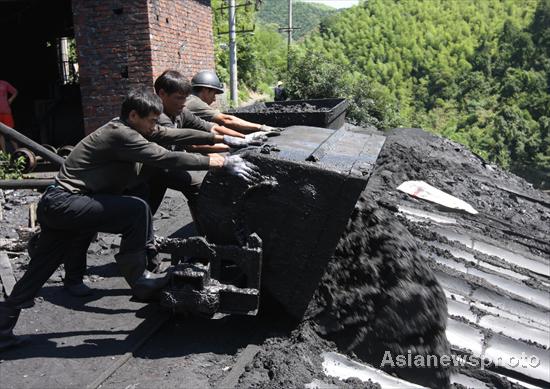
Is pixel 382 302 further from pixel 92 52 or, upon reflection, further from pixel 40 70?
pixel 40 70

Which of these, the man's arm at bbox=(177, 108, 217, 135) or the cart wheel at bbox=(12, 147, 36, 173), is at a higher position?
the man's arm at bbox=(177, 108, 217, 135)

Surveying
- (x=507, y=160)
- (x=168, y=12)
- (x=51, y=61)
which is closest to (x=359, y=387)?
(x=168, y=12)

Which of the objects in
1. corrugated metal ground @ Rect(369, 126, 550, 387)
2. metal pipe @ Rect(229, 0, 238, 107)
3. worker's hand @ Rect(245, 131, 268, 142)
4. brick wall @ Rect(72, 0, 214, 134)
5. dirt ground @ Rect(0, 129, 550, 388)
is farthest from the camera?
metal pipe @ Rect(229, 0, 238, 107)

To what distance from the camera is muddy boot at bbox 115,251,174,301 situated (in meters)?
3.64

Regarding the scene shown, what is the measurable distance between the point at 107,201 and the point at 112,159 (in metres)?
0.32

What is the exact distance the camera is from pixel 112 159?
→ 371 centimetres

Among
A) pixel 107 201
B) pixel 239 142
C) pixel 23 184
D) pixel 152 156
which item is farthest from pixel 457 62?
pixel 107 201

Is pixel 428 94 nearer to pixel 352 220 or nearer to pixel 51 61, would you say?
pixel 51 61

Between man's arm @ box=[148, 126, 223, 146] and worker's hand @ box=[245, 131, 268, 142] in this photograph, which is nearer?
man's arm @ box=[148, 126, 223, 146]

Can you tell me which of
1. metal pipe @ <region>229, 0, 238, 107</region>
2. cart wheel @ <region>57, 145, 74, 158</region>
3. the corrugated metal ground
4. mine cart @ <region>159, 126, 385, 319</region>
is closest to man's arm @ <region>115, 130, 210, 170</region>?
mine cart @ <region>159, 126, 385, 319</region>

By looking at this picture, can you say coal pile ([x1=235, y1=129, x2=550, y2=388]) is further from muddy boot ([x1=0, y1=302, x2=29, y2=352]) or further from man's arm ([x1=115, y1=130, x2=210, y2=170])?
muddy boot ([x1=0, y1=302, x2=29, y2=352])

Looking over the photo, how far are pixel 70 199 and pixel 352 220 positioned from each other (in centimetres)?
216

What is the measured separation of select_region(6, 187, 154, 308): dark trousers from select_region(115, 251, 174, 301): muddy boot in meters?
0.05

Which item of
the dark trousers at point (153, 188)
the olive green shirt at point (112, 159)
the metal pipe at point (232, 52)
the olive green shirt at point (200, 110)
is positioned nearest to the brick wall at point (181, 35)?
the olive green shirt at point (200, 110)
